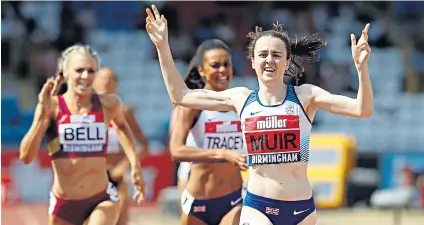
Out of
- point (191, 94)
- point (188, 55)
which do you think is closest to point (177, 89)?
point (191, 94)

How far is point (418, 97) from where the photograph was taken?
65.9 ft

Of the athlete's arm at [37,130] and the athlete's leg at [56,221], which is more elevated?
the athlete's arm at [37,130]

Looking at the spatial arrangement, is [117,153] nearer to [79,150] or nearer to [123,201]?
[123,201]

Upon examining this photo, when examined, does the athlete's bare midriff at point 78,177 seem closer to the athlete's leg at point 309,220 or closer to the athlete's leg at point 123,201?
the athlete's leg at point 123,201

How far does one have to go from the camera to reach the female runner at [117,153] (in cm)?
900

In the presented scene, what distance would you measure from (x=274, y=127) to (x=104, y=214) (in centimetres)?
183

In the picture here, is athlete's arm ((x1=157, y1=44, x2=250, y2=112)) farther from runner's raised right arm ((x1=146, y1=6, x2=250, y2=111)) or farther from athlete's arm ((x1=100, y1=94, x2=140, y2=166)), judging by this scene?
athlete's arm ((x1=100, y1=94, x2=140, y2=166))

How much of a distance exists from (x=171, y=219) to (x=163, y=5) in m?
6.64

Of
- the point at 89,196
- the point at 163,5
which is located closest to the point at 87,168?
the point at 89,196

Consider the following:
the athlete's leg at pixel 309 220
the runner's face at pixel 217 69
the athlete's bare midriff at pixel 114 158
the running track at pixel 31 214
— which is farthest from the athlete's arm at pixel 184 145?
the running track at pixel 31 214

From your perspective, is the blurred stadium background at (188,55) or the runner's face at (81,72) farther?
the blurred stadium background at (188,55)

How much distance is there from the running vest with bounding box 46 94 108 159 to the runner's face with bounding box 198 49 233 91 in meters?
0.96

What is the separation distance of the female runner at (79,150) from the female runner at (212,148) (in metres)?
0.42

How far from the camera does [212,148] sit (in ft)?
24.3
